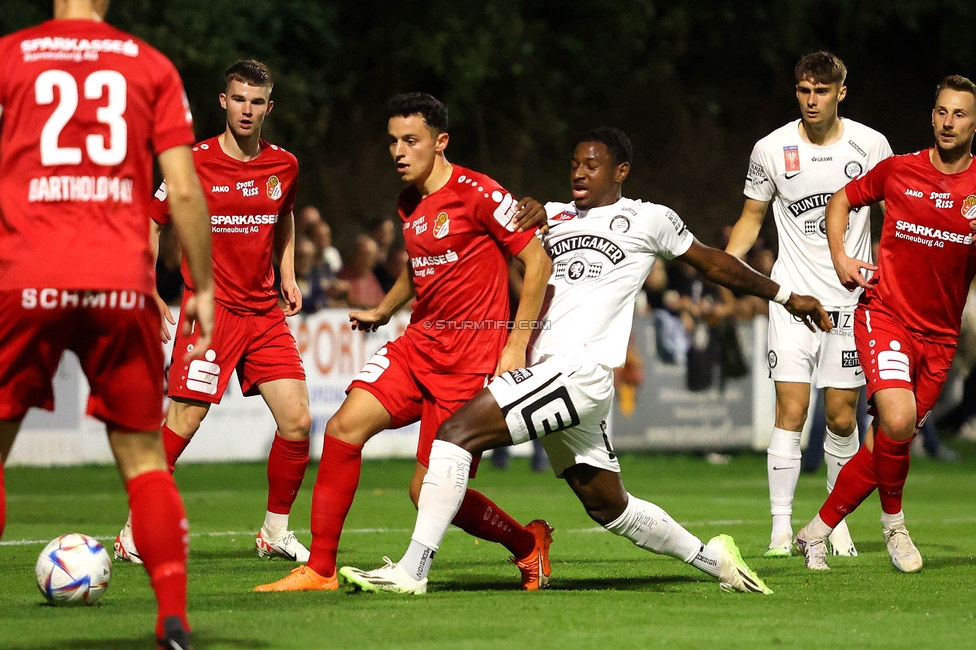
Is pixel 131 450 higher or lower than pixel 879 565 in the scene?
higher

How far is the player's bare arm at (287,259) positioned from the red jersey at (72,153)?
12.0 ft

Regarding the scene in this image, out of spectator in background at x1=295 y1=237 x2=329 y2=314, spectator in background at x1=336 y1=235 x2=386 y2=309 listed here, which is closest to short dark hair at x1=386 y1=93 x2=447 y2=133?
spectator in background at x1=295 y1=237 x2=329 y2=314

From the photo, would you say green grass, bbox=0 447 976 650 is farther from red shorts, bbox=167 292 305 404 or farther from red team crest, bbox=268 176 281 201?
red team crest, bbox=268 176 281 201

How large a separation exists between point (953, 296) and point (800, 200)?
1.35 m

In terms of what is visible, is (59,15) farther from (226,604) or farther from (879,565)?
(879,565)

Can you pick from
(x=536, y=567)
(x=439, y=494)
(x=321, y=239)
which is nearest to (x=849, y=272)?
(x=536, y=567)

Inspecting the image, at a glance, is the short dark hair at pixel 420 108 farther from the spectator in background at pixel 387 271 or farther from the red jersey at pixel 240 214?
the spectator in background at pixel 387 271

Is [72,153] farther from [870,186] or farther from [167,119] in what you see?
[870,186]

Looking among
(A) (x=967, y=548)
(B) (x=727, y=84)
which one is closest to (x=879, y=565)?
(A) (x=967, y=548)

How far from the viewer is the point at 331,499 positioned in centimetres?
693

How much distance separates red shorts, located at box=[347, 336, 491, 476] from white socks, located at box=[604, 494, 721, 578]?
0.73 m

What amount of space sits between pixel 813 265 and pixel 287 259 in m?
3.03

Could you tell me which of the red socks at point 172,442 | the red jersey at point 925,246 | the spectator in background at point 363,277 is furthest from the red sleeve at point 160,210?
the spectator in background at point 363,277

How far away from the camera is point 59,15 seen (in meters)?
5.14
